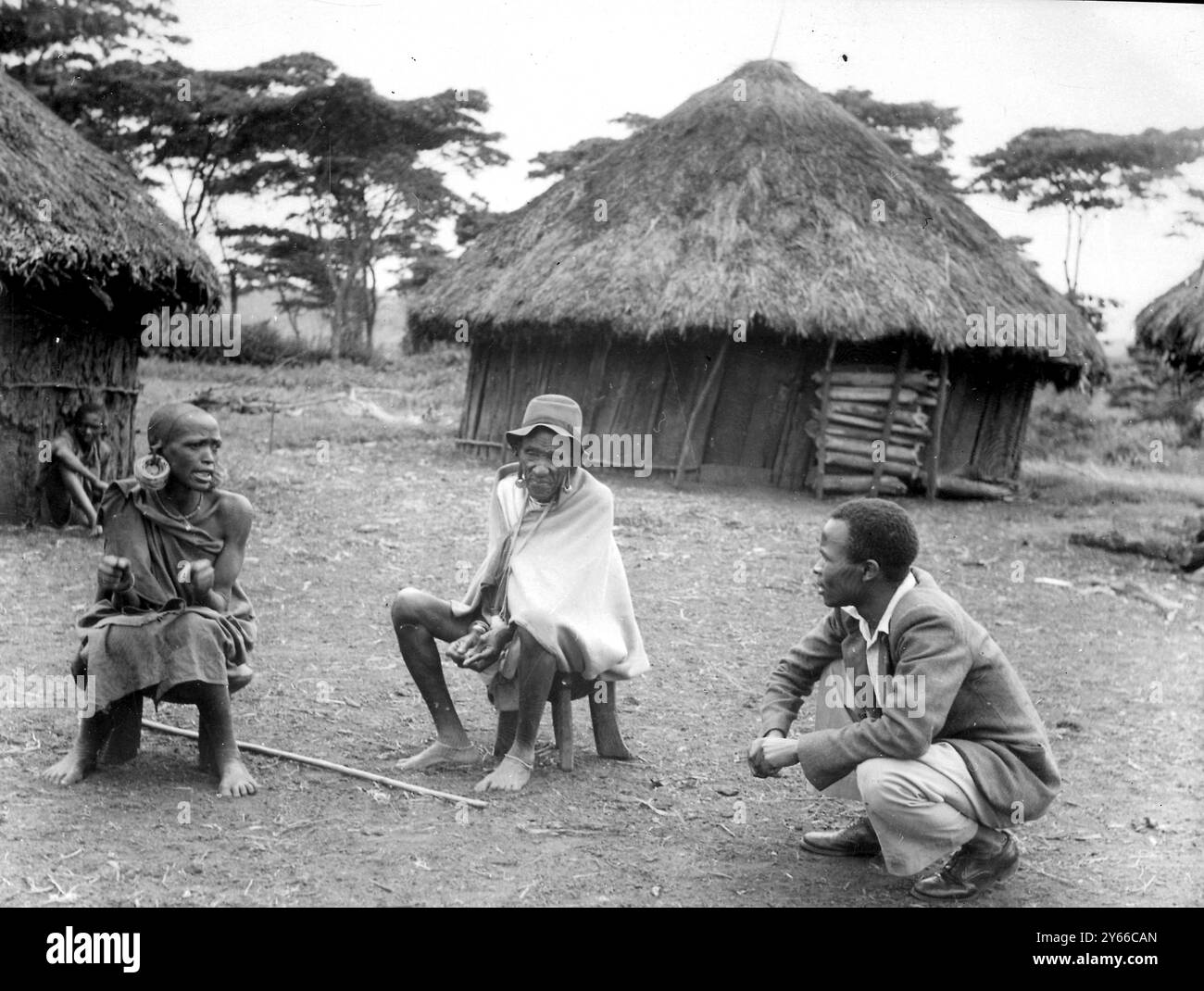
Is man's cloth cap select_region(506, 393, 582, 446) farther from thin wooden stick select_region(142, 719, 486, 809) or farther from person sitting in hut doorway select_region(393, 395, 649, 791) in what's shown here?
thin wooden stick select_region(142, 719, 486, 809)

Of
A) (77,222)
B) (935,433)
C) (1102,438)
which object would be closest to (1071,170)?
(1102,438)

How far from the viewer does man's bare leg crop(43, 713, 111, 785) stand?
11.4 feet

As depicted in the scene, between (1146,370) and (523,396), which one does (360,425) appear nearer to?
(523,396)

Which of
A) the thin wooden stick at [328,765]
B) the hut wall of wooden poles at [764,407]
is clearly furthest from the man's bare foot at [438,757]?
the hut wall of wooden poles at [764,407]

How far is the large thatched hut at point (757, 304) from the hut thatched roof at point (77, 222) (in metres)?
3.62

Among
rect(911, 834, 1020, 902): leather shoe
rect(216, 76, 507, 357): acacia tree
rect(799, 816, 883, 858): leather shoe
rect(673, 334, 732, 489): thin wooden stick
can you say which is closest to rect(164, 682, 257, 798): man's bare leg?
rect(799, 816, 883, 858): leather shoe

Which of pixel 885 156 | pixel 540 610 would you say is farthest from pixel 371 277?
pixel 540 610

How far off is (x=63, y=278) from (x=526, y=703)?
568 centimetres

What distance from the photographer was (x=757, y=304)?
11109mm

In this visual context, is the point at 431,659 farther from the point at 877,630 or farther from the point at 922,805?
the point at 922,805

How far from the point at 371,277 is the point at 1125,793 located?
2013cm

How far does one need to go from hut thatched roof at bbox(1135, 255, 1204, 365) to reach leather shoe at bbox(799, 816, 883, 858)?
8.39m

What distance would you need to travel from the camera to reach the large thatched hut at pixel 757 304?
37.4 feet

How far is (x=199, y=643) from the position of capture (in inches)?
133
